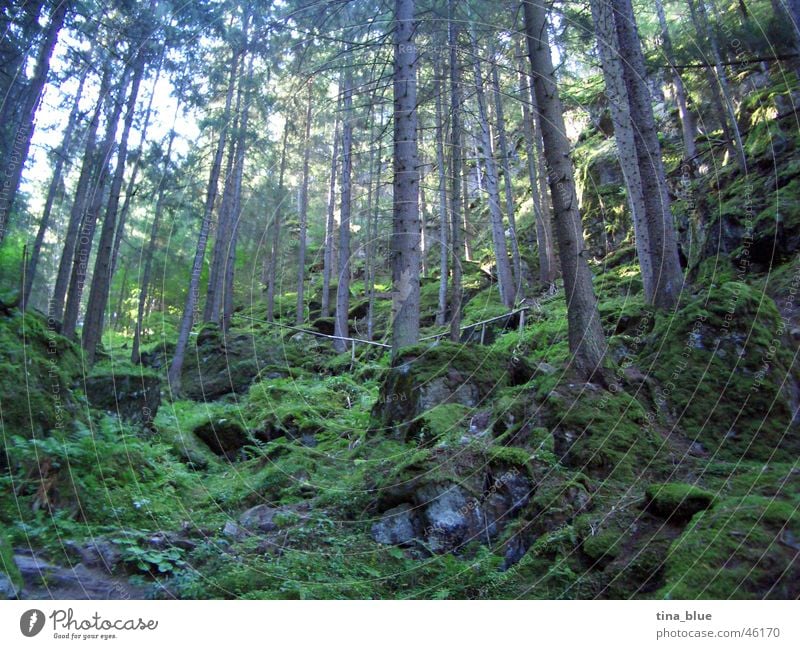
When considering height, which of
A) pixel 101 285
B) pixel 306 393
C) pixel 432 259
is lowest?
pixel 306 393

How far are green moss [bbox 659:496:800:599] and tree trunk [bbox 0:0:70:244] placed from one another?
7076 millimetres

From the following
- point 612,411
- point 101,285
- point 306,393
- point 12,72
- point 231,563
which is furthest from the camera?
point 101,285

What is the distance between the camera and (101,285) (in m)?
13.6

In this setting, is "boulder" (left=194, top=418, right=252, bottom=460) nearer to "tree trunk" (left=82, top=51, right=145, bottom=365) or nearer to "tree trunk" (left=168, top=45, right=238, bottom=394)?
"tree trunk" (left=82, top=51, right=145, bottom=365)

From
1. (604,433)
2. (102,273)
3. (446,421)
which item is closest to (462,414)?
(446,421)

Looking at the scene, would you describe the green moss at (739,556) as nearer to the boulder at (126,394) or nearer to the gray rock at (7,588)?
the gray rock at (7,588)

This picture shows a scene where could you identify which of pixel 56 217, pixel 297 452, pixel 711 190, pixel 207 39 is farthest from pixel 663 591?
pixel 56 217

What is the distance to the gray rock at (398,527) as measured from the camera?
15.5 ft

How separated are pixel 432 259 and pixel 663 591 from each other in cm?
3299

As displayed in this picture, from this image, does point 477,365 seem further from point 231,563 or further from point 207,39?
point 207,39

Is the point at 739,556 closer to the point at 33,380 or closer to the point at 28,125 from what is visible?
the point at 33,380

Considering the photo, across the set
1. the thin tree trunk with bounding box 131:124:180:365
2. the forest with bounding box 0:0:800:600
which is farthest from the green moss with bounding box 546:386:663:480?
the thin tree trunk with bounding box 131:124:180:365

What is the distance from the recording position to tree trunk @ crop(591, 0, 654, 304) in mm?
10289

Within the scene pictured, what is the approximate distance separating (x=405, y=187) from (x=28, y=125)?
18.6 ft
